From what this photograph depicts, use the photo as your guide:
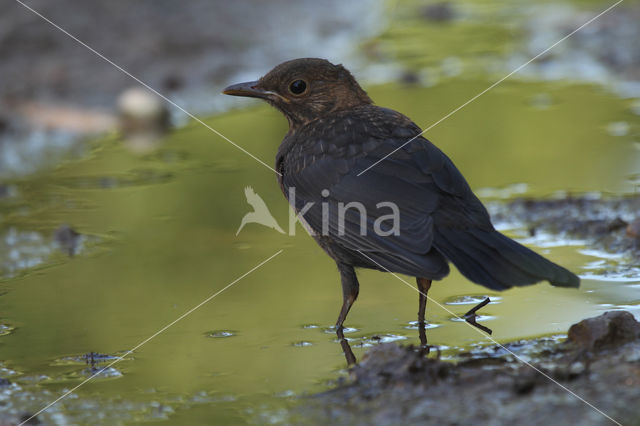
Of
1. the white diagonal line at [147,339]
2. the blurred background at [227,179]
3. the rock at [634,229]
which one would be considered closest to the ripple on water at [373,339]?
the blurred background at [227,179]

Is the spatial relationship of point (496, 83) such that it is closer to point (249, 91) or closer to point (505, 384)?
point (249, 91)

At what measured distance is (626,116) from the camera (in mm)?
8500

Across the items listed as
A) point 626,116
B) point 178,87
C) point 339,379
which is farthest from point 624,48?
point 339,379

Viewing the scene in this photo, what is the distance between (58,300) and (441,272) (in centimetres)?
227

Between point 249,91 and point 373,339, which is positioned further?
point 249,91

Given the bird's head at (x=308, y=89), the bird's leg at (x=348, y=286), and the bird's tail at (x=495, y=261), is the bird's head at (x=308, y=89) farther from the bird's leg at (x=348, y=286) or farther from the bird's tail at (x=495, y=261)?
the bird's tail at (x=495, y=261)

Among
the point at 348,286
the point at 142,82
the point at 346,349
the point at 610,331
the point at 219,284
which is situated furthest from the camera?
the point at 142,82

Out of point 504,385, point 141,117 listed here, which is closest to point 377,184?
point 504,385

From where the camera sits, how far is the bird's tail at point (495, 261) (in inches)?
159

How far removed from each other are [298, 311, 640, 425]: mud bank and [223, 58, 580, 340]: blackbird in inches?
12.6

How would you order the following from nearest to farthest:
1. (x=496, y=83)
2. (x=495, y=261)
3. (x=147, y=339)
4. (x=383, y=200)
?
(x=495, y=261) < (x=383, y=200) < (x=147, y=339) < (x=496, y=83)

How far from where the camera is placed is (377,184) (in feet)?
14.8

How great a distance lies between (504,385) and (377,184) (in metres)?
1.39

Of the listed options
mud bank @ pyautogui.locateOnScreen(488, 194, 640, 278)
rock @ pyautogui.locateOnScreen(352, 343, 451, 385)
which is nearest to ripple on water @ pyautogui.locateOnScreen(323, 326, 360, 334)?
rock @ pyautogui.locateOnScreen(352, 343, 451, 385)
